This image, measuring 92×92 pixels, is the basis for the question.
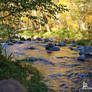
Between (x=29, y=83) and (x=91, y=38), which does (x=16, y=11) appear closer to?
(x=29, y=83)

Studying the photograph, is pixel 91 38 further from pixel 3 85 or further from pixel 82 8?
pixel 3 85

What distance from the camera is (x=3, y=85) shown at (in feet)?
8.58

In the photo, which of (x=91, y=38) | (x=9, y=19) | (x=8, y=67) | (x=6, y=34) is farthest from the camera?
(x=91, y=38)

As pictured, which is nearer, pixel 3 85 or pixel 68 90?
pixel 3 85

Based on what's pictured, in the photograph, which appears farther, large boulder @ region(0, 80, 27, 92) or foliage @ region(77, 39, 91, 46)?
foliage @ region(77, 39, 91, 46)

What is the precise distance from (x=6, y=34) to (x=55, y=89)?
2.77 metres

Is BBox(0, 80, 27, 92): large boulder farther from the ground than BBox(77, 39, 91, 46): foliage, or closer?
farther from the ground

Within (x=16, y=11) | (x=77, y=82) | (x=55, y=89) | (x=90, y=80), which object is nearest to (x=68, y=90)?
(x=55, y=89)

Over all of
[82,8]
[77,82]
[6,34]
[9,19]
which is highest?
[82,8]

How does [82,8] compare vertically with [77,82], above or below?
above

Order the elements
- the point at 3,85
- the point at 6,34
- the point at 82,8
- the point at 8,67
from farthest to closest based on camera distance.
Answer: the point at 82,8, the point at 6,34, the point at 8,67, the point at 3,85

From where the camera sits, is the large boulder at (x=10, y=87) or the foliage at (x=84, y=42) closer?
the large boulder at (x=10, y=87)

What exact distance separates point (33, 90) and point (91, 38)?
1517cm

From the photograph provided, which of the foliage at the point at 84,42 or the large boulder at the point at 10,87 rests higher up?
the large boulder at the point at 10,87
